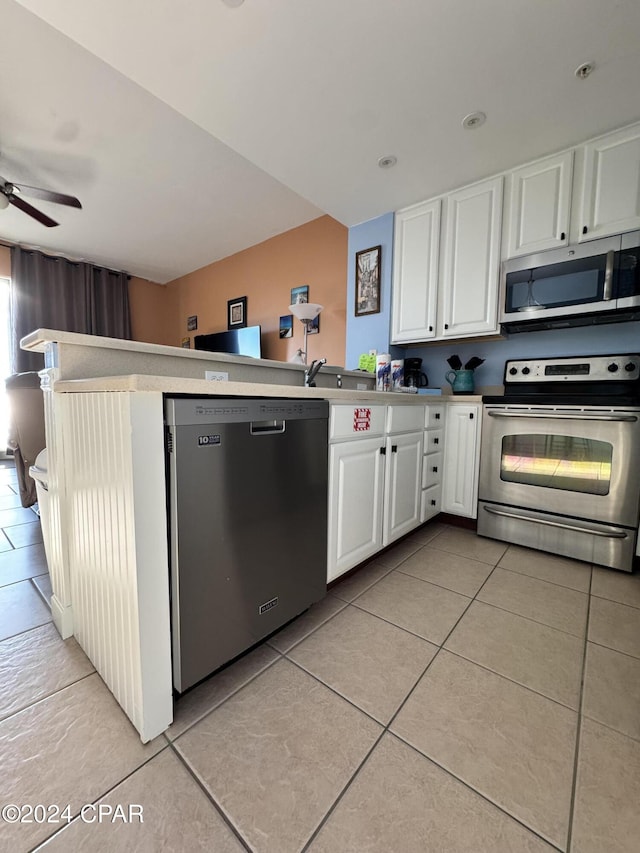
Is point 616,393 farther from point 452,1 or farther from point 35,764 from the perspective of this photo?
point 35,764

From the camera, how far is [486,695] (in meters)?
1.00

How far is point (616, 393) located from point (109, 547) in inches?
91.6

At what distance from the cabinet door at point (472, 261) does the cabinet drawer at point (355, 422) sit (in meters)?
1.17

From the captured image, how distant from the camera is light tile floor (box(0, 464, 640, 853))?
2.23ft

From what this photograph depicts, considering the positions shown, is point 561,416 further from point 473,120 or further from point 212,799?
point 212,799

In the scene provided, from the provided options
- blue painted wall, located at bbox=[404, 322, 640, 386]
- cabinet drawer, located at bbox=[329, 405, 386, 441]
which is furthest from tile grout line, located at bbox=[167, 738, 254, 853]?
blue painted wall, located at bbox=[404, 322, 640, 386]

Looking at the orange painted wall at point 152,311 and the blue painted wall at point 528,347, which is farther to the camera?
the orange painted wall at point 152,311

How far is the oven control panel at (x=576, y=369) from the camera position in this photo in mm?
1818

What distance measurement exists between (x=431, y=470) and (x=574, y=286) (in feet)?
4.38

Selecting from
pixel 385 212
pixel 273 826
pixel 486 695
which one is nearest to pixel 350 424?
pixel 486 695

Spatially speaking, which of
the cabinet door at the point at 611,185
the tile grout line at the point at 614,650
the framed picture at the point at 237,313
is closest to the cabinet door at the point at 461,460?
the tile grout line at the point at 614,650

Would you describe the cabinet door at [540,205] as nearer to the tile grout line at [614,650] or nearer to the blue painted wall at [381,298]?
the blue painted wall at [381,298]

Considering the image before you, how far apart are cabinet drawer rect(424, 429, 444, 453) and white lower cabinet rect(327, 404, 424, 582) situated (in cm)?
10

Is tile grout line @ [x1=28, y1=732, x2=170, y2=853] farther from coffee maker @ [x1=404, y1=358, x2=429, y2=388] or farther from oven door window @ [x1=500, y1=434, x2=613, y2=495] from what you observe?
coffee maker @ [x1=404, y1=358, x2=429, y2=388]
